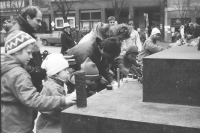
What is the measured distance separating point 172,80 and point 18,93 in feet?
5.35

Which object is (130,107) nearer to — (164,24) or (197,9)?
(197,9)

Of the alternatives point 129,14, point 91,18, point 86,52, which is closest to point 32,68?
point 86,52

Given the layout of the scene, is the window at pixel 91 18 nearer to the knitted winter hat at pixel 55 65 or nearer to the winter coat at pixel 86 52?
the winter coat at pixel 86 52

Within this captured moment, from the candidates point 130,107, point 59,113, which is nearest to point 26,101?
point 59,113

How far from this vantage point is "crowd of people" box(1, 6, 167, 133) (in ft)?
7.95

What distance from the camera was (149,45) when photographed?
24.6 feet

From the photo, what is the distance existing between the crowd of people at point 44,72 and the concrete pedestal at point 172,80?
69 centimetres

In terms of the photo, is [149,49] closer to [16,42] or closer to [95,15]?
[16,42]

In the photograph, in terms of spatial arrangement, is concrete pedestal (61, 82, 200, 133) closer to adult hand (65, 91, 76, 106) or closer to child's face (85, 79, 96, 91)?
adult hand (65, 91, 76, 106)

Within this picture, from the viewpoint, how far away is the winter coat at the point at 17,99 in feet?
7.79

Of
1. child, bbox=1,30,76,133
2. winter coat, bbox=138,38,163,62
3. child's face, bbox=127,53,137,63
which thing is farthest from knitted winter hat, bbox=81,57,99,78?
winter coat, bbox=138,38,163,62

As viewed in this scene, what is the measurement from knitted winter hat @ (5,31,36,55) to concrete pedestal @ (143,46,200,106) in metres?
1.33

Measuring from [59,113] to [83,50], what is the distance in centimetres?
97

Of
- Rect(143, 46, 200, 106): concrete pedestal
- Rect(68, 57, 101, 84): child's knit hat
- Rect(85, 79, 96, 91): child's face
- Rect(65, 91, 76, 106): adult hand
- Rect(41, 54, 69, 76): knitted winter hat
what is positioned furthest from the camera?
Rect(85, 79, 96, 91): child's face
